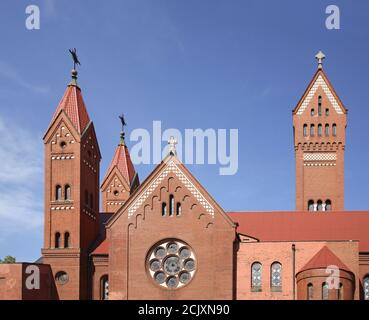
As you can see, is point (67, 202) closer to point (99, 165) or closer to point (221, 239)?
point (99, 165)

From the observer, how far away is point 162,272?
50.2 m

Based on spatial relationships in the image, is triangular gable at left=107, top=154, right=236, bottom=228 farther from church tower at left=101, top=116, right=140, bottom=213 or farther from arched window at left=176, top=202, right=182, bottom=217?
church tower at left=101, top=116, right=140, bottom=213

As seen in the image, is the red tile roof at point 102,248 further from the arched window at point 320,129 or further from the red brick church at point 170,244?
the arched window at point 320,129

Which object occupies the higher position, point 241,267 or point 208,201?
point 208,201

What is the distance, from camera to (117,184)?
234ft

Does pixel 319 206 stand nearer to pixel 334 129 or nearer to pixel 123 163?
pixel 334 129

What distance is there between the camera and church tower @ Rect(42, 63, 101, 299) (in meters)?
51.9

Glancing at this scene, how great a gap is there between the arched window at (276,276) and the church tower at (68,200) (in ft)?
43.8

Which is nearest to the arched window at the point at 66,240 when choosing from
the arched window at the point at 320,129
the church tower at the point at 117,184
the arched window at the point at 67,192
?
the arched window at the point at 67,192
